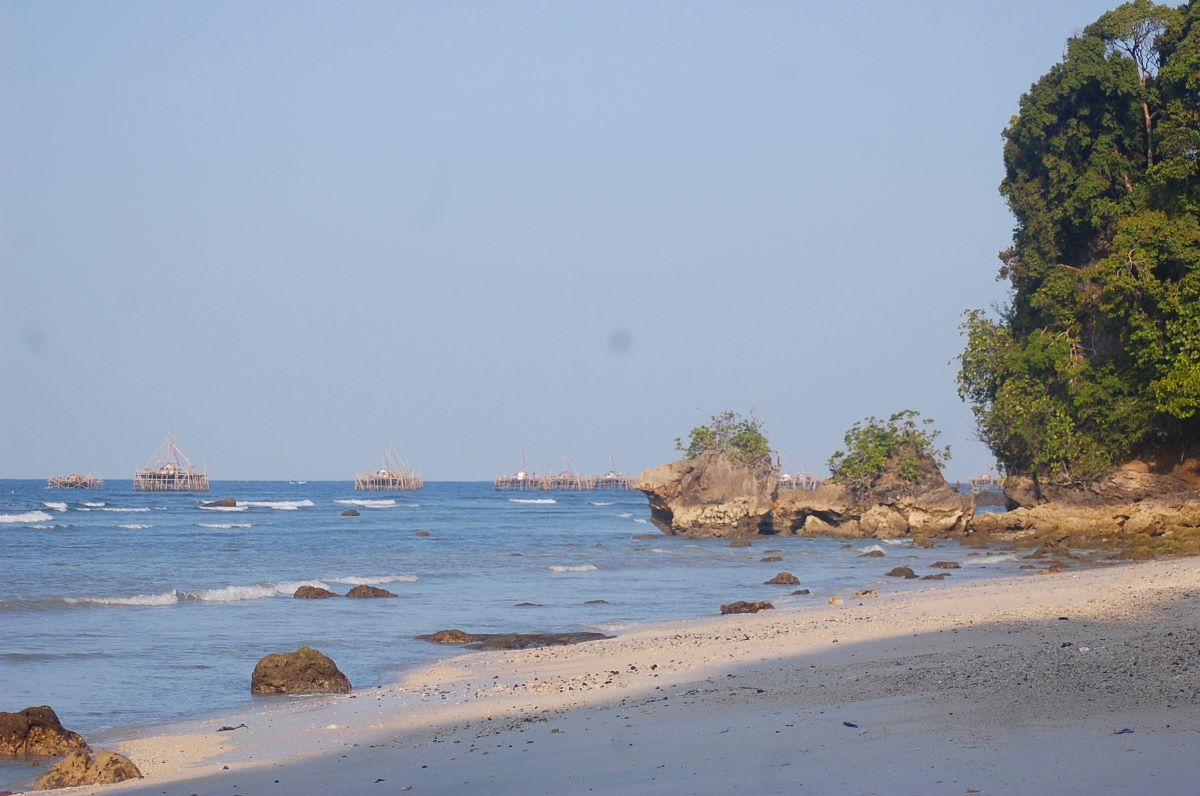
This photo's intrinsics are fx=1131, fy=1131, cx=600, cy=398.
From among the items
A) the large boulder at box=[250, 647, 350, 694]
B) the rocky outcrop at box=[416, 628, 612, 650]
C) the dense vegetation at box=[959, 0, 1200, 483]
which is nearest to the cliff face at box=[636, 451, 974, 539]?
the dense vegetation at box=[959, 0, 1200, 483]

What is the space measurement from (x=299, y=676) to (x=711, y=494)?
38828 millimetres

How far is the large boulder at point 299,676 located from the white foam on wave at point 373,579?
15.7m

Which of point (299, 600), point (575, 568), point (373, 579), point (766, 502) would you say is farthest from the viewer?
point (766, 502)

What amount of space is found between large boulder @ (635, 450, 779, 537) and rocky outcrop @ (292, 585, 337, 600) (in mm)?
27340

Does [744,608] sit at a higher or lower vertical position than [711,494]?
lower

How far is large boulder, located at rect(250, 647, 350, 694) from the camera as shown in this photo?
14.1 meters

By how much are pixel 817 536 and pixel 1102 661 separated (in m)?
42.4

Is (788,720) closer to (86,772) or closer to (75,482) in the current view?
(86,772)

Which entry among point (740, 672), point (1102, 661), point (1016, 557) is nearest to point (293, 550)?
point (1016, 557)

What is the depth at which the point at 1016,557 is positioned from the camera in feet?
105

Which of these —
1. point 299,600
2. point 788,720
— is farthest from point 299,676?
point 299,600

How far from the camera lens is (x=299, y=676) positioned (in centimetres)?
1412

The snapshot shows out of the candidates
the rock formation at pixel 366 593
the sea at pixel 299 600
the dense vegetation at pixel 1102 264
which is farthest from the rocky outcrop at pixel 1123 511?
the rock formation at pixel 366 593

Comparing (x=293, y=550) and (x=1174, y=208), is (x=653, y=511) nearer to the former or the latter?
(x=293, y=550)
